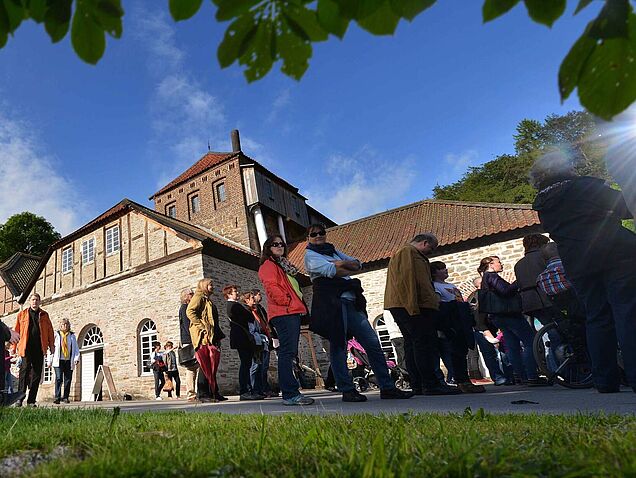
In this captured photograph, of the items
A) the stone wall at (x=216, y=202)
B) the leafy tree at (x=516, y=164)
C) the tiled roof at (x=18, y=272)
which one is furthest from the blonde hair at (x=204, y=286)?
the leafy tree at (x=516, y=164)

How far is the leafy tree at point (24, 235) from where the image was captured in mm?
33594

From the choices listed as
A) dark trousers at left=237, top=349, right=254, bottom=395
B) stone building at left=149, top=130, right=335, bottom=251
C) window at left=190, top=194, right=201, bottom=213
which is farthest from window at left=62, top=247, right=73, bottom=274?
dark trousers at left=237, top=349, right=254, bottom=395

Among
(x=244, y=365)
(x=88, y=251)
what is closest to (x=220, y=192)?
(x=88, y=251)

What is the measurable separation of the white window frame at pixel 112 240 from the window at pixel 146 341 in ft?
11.1

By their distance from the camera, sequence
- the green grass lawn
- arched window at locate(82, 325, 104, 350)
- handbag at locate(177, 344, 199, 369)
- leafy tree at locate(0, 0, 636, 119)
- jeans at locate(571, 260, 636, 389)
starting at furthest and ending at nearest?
arched window at locate(82, 325, 104, 350), handbag at locate(177, 344, 199, 369), jeans at locate(571, 260, 636, 389), the green grass lawn, leafy tree at locate(0, 0, 636, 119)

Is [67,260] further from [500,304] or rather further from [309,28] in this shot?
[309,28]

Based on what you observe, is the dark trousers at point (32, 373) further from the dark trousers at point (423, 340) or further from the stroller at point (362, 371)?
the dark trousers at point (423, 340)

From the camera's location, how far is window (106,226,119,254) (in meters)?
16.7

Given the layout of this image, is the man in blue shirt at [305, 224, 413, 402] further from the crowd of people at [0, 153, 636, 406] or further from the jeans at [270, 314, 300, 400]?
the jeans at [270, 314, 300, 400]

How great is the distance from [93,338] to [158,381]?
17.6 feet

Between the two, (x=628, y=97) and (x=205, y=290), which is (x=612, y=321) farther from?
(x=205, y=290)

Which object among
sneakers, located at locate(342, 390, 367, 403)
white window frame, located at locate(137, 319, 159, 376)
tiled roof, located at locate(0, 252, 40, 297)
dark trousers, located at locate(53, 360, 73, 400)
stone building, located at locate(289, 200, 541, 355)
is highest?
tiled roof, located at locate(0, 252, 40, 297)

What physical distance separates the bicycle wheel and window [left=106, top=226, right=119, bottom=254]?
15121 millimetres

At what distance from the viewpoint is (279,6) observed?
43.8 inches
